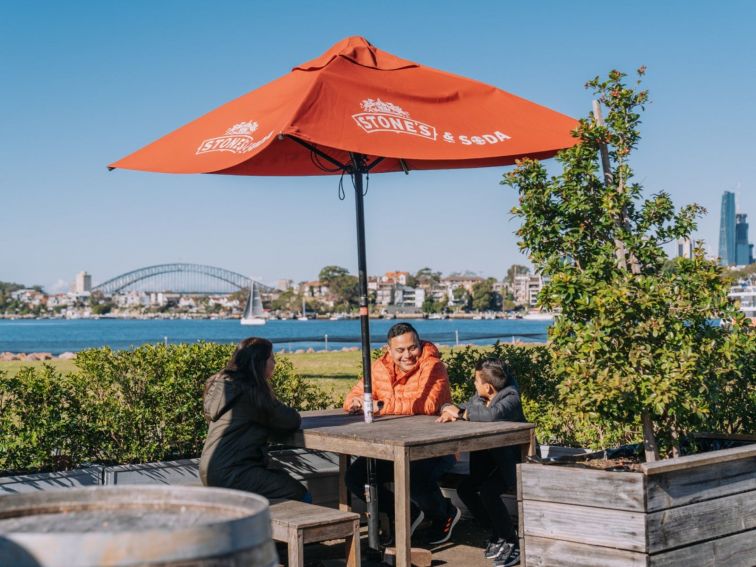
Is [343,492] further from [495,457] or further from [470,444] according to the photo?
[470,444]

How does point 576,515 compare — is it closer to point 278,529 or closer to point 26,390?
point 278,529

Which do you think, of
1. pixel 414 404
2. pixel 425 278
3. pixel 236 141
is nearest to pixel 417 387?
pixel 414 404

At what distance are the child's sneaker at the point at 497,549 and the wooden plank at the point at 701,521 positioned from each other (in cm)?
125

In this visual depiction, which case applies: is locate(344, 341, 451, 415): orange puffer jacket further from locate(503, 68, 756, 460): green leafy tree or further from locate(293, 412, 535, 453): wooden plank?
locate(503, 68, 756, 460): green leafy tree

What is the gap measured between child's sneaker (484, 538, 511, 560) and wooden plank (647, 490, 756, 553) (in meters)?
1.25

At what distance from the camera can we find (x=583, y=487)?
4.00 meters

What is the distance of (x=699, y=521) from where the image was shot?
4070 mm

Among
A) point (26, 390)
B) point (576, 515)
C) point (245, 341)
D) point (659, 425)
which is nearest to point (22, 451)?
point (26, 390)

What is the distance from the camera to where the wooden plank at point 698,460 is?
12.7ft

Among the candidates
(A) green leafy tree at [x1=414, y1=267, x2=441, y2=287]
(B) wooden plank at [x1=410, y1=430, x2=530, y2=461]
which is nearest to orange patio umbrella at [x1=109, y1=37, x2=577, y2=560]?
(B) wooden plank at [x1=410, y1=430, x2=530, y2=461]

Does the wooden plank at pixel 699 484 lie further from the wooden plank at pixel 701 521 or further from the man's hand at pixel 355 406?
the man's hand at pixel 355 406

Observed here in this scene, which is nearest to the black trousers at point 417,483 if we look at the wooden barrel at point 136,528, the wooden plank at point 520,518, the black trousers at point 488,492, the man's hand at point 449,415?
the black trousers at point 488,492

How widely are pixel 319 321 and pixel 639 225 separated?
175973 mm

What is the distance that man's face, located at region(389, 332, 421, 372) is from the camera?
5.70 m
